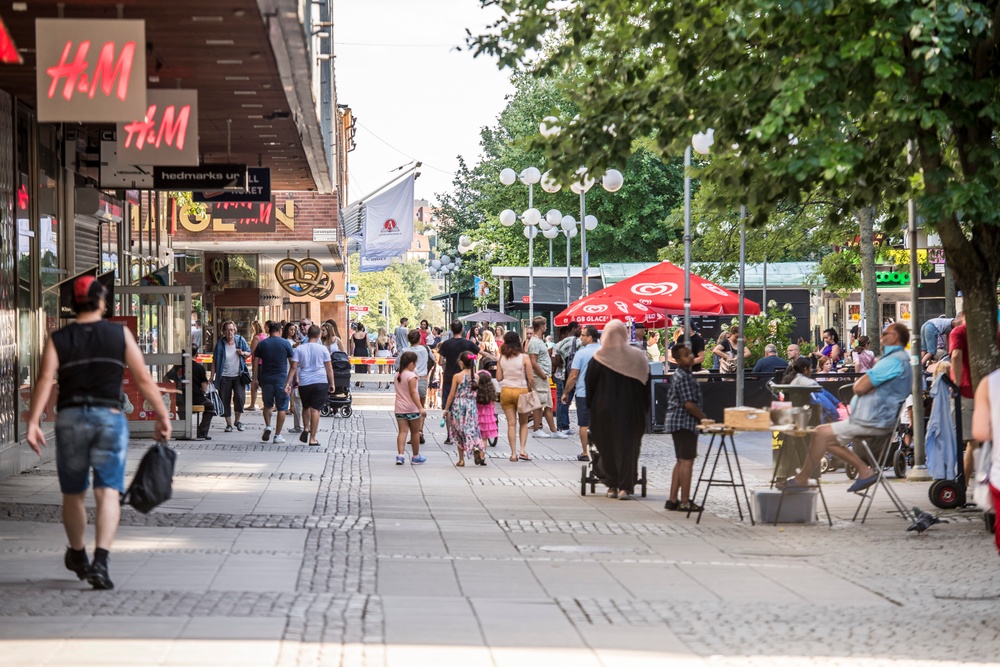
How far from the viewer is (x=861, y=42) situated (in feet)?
37.8

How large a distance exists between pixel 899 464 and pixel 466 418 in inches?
201

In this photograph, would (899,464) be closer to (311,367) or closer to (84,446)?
(311,367)

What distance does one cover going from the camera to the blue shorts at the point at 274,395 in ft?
71.8

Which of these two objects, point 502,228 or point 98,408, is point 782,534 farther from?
point 502,228

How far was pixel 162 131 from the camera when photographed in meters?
14.1

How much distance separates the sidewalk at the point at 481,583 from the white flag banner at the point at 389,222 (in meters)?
24.5

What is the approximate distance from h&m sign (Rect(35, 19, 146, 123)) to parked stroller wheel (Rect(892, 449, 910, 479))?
31.8 ft

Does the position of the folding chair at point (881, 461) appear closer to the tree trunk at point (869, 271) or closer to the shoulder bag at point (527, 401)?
the shoulder bag at point (527, 401)

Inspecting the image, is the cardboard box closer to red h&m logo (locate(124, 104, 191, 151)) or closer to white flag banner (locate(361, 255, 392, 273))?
red h&m logo (locate(124, 104, 191, 151))

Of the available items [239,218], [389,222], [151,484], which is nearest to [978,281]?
[151,484]

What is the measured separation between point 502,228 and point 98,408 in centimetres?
5696

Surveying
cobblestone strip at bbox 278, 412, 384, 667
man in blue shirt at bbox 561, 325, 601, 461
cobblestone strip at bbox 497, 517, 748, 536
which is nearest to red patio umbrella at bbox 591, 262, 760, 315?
man in blue shirt at bbox 561, 325, 601, 461

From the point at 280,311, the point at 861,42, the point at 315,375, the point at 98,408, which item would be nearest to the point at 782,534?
the point at 861,42

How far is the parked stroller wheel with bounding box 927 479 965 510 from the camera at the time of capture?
13398 mm
